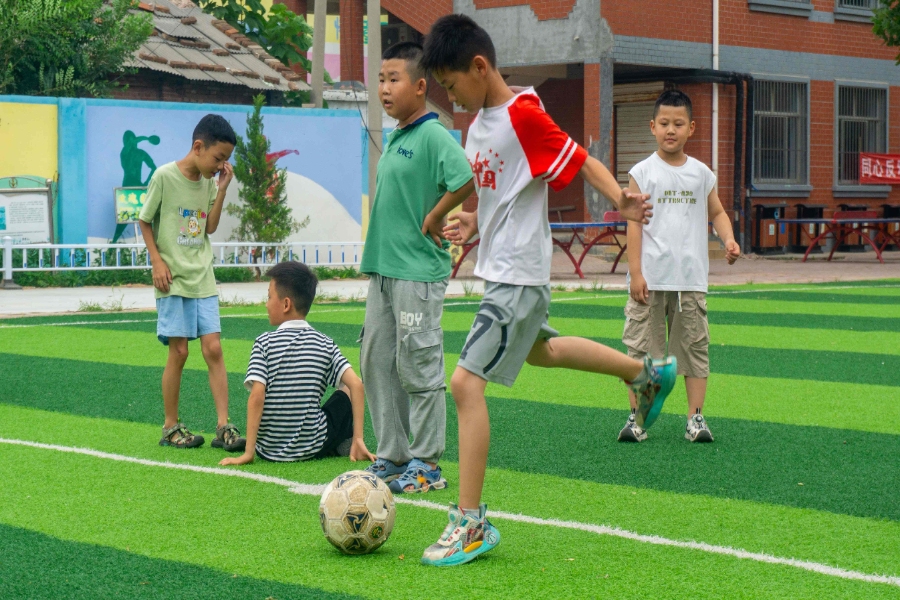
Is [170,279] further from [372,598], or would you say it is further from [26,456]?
[372,598]

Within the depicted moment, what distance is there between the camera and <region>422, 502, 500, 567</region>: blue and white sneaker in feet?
14.2

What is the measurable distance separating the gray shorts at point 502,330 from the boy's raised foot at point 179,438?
264 centimetres

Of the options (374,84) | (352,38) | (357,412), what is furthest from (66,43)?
(357,412)

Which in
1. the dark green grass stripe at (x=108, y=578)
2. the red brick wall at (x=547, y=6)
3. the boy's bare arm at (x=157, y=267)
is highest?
the red brick wall at (x=547, y=6)

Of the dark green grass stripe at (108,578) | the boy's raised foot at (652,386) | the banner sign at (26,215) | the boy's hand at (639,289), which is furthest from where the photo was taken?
the banner sign at (26,215)

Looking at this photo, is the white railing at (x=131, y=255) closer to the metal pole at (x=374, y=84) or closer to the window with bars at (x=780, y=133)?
the metal pole at (x=374, y=84)

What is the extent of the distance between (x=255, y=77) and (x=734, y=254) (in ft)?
61.2

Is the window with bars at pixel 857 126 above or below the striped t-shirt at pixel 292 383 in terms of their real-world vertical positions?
above

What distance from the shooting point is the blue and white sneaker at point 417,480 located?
218 inches

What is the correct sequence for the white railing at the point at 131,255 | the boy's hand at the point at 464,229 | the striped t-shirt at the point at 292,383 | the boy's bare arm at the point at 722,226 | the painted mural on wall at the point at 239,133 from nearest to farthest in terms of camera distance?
the boy's hand at the point at 464,229, the striped t-shirt at the point at 292,383, the boy's bare arm at the point at 722,226, the white railing at the point at 131,255, the painted mural on wall at the point at 239,133

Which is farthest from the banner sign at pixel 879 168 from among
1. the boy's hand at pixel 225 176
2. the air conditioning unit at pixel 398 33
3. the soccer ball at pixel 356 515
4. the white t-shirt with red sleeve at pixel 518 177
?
the soccer ball at pixel 356 515

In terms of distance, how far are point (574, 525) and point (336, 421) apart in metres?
1.80

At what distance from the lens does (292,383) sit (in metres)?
6.10

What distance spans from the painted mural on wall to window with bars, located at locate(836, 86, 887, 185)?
41.9 feet
